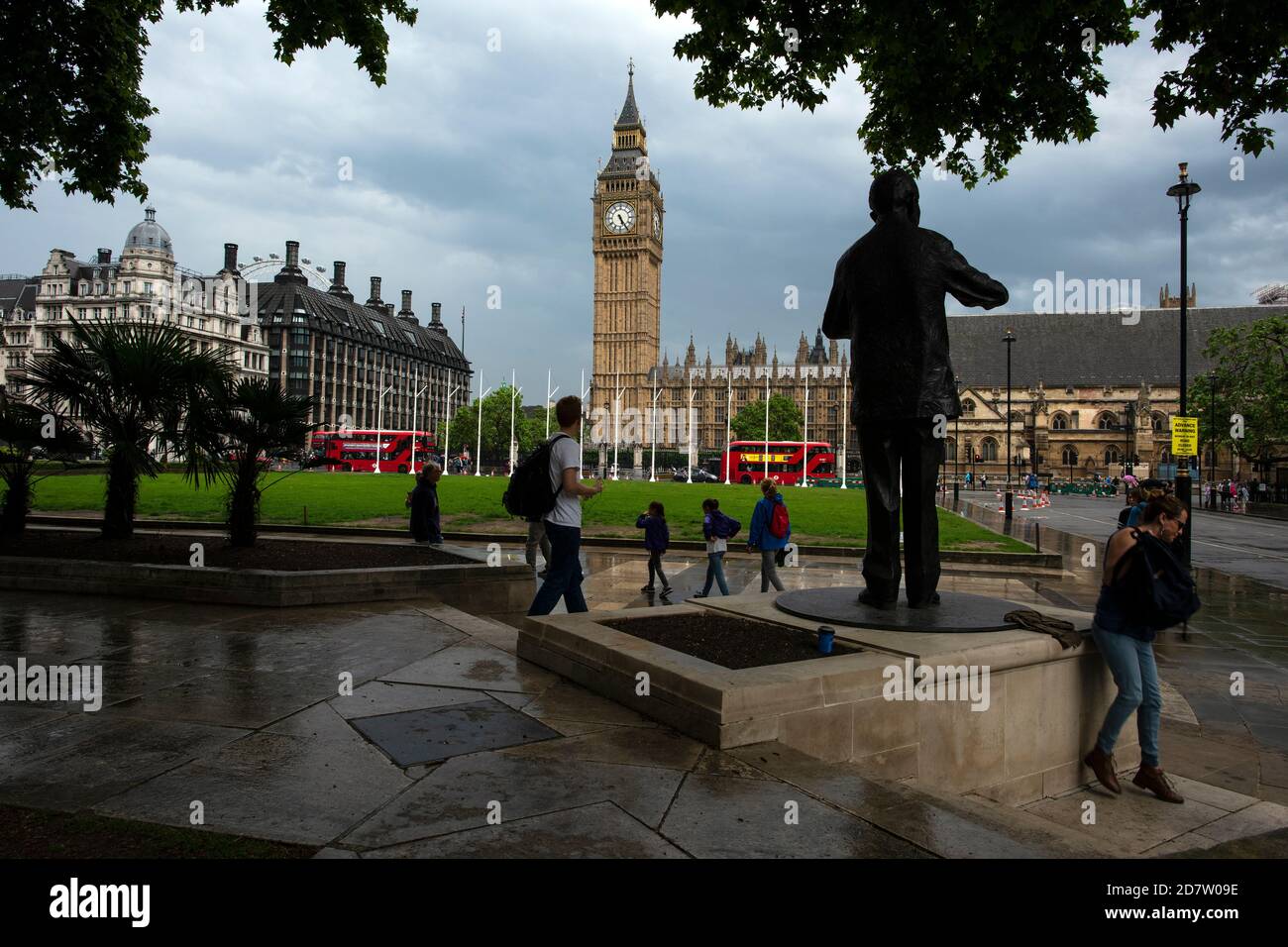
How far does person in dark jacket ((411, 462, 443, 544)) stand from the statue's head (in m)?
7.77

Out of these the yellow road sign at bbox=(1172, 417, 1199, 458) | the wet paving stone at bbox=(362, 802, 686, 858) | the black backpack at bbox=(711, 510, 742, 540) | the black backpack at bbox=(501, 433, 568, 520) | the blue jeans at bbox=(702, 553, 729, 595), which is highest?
the yellow road sign at bbox=(1172, 417, 1199, 458)

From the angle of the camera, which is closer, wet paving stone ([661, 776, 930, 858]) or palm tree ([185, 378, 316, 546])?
wet paving stone ([661, 776, 930, 858])

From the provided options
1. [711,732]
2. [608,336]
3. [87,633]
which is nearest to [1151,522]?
[711,732]

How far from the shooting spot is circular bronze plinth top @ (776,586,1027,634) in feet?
18.0

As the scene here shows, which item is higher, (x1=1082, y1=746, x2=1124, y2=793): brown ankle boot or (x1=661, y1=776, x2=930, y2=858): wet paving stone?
(x1=661, y1=776, x2=930, y2=858): wet paving stone

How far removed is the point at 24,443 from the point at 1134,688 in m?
12.1

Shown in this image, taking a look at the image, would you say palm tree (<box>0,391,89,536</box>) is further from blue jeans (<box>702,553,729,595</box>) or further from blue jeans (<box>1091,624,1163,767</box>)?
blue jeans (<box>1091,624,1163,767</box>)

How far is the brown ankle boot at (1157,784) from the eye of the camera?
4.69 metres

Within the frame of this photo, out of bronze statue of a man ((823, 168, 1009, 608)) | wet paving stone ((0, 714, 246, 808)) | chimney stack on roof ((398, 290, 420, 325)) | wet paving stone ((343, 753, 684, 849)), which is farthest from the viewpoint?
chimney stack on roof ((398, 290, 420, 325))

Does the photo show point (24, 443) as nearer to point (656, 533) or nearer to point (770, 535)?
point (656, 533)

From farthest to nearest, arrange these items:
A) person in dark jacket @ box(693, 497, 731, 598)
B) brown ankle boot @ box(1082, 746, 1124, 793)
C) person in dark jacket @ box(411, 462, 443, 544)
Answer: person in dark jacket @ box(411, 462, 443, 544) → person in dark jacket @ box(693, 497, 731, 598) → brown ankle boot @ box(1082, 746, 1124, 793)

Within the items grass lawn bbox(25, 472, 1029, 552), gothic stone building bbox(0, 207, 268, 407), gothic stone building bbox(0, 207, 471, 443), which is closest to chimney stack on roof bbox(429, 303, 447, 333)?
gothic stone building bbox(0, 207, 471, 443)

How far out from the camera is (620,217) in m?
Answer: 121
